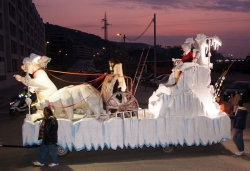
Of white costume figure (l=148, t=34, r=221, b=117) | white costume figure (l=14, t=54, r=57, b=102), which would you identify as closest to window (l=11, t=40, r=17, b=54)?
white costume figure (l=14, t=54, r=57, b=102)

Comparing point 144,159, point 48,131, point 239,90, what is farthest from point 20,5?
point 144,159

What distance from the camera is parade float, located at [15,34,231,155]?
22.5 ft

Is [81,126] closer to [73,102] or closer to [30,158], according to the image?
[73,102]

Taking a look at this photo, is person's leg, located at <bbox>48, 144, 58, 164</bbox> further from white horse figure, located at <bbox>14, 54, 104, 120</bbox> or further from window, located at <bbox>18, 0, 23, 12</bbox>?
window, located at <bbox>18, 0, 23, 12</bbox>

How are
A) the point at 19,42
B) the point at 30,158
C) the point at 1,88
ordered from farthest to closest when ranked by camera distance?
the point at 19,42 → the point at 1,88 → the point at 30,158

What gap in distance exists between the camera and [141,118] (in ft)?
23.3

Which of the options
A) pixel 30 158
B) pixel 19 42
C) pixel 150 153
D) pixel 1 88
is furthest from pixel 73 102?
pixel 19 42

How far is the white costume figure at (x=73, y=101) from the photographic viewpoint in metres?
7.14

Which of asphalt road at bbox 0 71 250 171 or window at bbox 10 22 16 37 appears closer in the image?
asphalt road at bbox 0 71 250 171

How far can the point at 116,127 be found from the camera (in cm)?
688

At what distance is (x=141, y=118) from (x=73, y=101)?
1.67 meters

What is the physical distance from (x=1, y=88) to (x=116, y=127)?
26684 millimetres

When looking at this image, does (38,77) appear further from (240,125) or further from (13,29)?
(13,29)

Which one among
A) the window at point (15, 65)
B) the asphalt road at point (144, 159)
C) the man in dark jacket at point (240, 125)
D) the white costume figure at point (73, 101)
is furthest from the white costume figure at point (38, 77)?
the window at point (15, 65)
